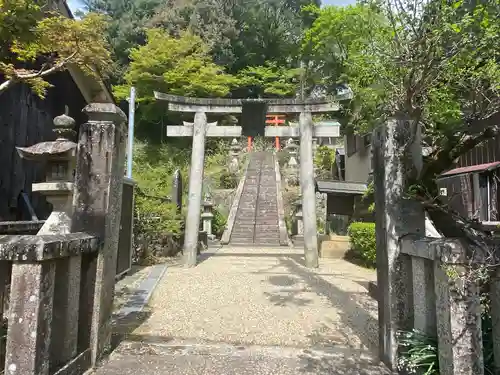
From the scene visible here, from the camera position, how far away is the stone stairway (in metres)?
16.8

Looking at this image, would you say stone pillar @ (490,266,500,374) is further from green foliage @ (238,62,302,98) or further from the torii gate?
green foliage @ (238,62,302,98)

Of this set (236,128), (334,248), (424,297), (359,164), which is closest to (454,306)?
(424,297)

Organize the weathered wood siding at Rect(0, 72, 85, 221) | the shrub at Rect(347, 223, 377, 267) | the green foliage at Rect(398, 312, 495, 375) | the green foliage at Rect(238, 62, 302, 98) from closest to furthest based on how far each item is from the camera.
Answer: the green foliage at Rect(398, 312, 495, 375)
the weathered wood siding at Rect(0, 72, 85, 221)
the shrub at Rect(347, 223, 377, 267)
the green foliage at Rect(238, 62, 302, 98)

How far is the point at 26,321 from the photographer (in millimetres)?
2535

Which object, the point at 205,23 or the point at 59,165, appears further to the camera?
the point at 205,23

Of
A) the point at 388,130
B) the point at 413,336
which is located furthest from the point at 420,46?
the point at 413,336

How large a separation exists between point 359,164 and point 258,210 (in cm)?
591

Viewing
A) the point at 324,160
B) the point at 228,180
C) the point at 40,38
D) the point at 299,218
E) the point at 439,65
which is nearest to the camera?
the point at 439,65

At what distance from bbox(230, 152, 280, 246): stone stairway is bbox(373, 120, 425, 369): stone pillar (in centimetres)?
1245

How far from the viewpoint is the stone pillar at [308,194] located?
9.46 m

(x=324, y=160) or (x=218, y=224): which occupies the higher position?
(x=324, y=160)

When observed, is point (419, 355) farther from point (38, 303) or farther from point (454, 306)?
point (38, 303)

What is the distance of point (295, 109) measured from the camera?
10.1m

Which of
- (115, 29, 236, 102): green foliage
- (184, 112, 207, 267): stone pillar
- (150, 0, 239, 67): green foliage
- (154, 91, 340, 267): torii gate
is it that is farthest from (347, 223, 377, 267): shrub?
(150, 0, 239, 67): green foliage
